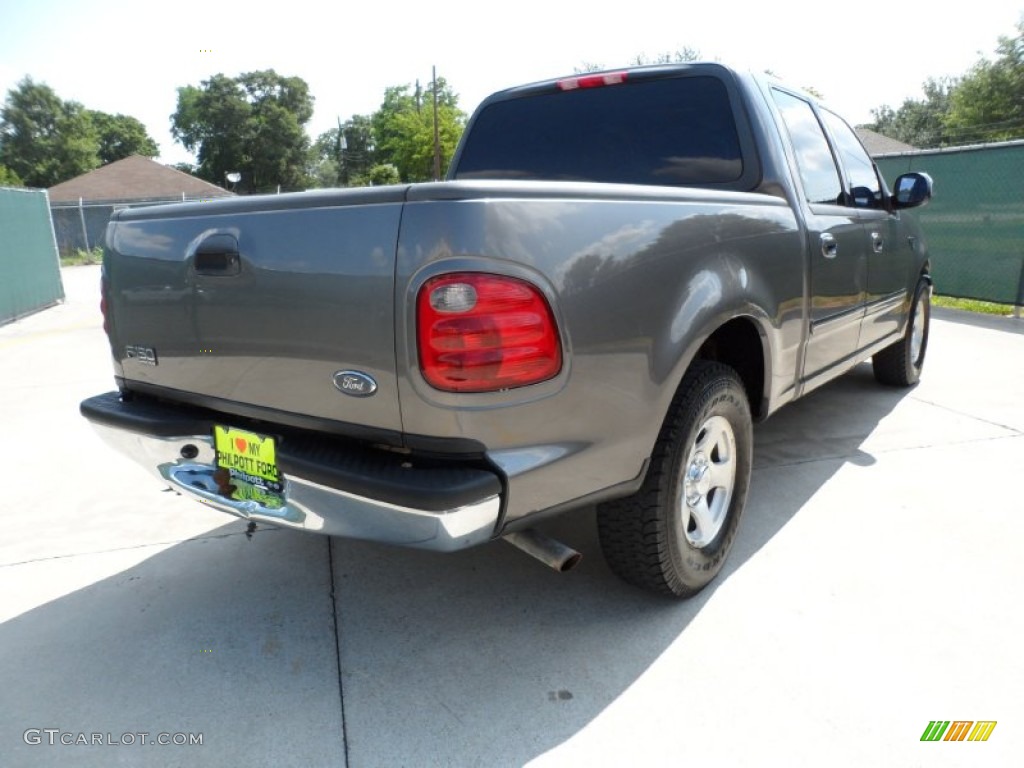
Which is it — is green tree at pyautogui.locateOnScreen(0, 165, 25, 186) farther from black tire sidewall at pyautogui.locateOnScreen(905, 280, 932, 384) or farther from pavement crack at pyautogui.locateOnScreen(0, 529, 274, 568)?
black tire sidewall at pyautogui.locateOnScreen(905, 280, 932, 384)

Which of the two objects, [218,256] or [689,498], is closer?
[218,256]

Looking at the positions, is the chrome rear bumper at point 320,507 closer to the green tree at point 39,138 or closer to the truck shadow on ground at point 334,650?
the truck shadow on ground at point 334,650

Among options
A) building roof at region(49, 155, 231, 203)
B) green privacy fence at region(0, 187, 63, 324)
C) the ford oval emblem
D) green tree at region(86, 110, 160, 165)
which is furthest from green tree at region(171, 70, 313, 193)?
the ford oval emblem

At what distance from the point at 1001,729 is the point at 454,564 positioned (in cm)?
184

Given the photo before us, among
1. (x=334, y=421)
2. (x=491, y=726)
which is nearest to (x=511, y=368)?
(x=334, y=421)

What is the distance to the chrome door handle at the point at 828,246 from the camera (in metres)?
3.11

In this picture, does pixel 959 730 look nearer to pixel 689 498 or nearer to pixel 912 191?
pixel 689 498

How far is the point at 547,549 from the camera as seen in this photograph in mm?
2090

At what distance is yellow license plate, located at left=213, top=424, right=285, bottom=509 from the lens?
2.00 m

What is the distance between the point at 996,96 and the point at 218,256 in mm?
48307

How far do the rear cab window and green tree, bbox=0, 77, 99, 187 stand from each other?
221ft

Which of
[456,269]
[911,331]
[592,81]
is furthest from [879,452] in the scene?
[456,269]

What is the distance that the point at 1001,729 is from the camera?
76.0 inches

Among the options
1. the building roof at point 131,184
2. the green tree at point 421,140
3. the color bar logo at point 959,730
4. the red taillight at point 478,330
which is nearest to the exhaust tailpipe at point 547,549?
the red taillight at point 478,330
